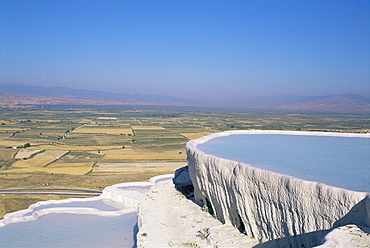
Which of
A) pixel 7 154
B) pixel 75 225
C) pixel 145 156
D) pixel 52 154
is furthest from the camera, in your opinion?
pixel 52 154

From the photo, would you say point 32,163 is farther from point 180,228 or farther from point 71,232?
point 180,228

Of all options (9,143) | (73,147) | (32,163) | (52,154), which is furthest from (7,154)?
(9,143)

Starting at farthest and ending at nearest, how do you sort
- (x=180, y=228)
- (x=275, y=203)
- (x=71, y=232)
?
1. (x=71, y=232)
2. (x=180, y=228)
3. (x=275, y=203)

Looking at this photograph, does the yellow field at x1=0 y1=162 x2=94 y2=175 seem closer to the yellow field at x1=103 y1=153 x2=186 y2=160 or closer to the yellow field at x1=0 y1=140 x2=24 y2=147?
the yellow field at x1=103 y1=153 x2=186 y2=160

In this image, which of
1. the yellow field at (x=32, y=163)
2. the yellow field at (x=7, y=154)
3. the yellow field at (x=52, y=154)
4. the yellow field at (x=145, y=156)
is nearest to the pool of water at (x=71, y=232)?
the yellow field at (x=32, y=163)

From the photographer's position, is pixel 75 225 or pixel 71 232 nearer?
pixel 71 232

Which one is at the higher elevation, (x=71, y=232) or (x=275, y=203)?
(x=275, y=203)
